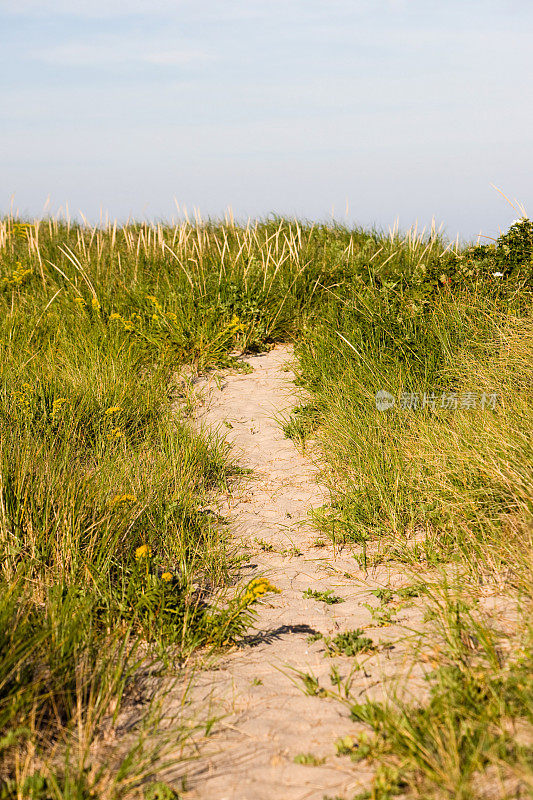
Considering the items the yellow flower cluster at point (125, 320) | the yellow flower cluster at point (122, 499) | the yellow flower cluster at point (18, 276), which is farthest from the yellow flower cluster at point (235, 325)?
the yellow flower cluster at point (122, 499)

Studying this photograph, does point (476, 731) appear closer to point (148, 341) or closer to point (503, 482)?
point (503, 482)

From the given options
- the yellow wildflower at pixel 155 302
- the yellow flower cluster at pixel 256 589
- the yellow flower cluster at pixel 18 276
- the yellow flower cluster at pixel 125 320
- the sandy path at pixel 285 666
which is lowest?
the sandy path at pixel 285 666

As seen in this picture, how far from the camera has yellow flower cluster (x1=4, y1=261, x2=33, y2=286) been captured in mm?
7711

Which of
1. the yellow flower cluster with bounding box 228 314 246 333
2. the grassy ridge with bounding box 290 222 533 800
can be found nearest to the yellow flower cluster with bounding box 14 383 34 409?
the grassy ridge with bounding box 290 222 533 800

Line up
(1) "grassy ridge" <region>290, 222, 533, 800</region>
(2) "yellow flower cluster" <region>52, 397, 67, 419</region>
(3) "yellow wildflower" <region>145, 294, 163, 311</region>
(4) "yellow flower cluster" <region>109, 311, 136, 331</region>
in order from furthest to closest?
(3) "yellow wildflower" <region>145, 294, 163, 311</region>
(4) "yellow flower cluster" <region>109, 311, 136, 331</region>
(2) "yellow flower cluster" <region>52, 397, 67, 419</region>
(1) "grassy ridge" <region>290, 222, 533, 800</region>

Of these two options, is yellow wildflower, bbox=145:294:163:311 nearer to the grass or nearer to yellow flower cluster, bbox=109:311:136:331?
the grass

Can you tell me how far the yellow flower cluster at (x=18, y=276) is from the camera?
304 inches

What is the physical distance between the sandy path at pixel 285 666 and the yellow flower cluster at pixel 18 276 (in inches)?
171

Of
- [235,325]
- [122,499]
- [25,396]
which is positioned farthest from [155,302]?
[122,499]

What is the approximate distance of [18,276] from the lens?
25.8 feet

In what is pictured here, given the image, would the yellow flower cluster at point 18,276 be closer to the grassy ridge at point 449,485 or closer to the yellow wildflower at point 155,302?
the yellow wildflower at point 155,302

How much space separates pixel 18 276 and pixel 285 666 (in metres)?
6.69

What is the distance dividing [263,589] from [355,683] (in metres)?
0.51

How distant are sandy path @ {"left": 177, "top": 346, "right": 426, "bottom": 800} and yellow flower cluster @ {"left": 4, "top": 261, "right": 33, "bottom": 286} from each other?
434cm
